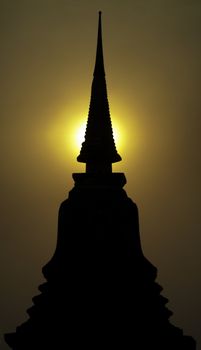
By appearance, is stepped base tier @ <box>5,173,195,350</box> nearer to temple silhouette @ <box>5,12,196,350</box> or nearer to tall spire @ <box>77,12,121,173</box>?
temple silhouette @ <box>5,12,196,350</box>

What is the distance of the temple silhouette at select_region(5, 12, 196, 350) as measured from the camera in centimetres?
702

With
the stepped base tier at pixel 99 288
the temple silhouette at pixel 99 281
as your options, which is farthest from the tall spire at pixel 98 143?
the stepped base tier at pixel 99 288

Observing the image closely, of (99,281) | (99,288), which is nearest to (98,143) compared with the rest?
(99,281)

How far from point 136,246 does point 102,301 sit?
52.8 inches

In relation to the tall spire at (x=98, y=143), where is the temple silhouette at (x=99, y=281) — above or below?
below

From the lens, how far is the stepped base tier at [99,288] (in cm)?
700

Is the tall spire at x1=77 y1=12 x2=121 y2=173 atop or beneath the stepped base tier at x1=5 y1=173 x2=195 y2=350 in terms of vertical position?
atop

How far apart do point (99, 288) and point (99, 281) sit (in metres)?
0.13

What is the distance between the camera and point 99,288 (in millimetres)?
7348

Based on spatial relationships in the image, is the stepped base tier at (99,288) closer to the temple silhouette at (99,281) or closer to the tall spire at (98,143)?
the temple silhouette at (99,281)

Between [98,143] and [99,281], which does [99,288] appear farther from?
[98,143]

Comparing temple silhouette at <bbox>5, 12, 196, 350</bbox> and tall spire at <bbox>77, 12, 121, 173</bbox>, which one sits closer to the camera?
temple silhouette at <bbox>5, 12, 196, 350</bbox>

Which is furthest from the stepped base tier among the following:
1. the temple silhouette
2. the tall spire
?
the tall spire

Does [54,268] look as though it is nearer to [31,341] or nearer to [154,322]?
[31,341]
